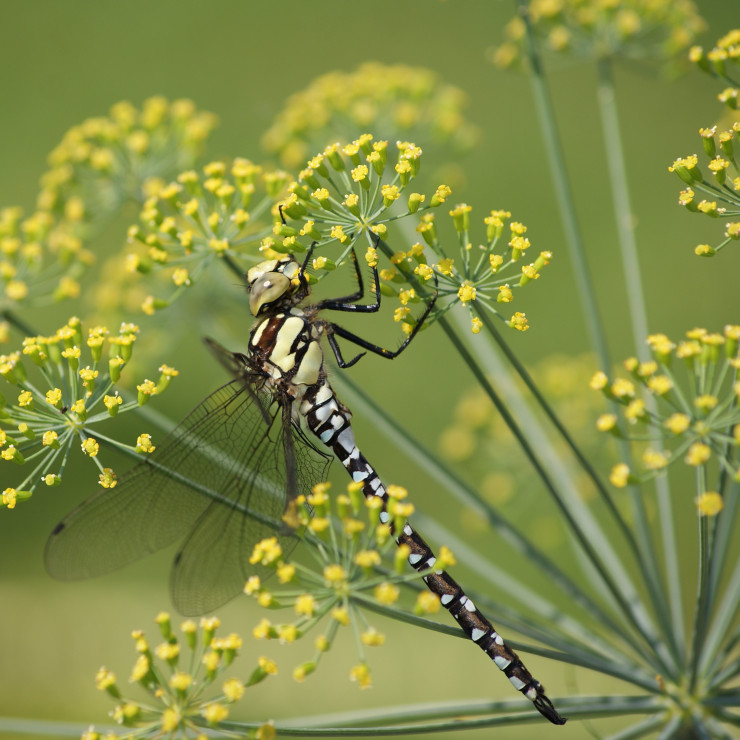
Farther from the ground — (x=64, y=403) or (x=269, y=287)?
(x=269, y=287)

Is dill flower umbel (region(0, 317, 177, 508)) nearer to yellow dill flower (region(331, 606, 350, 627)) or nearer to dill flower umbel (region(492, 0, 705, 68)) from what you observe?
yellow dill flower (region(331, 606, 350, 627))

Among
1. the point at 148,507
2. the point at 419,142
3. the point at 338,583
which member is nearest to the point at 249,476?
the point at 148,507

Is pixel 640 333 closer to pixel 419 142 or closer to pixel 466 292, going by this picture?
pixel 466 292

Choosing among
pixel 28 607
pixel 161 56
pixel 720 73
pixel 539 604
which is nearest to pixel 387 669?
pixel 539 604

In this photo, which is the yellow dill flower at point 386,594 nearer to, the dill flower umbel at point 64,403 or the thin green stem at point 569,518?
the thin green stem at point 569,518

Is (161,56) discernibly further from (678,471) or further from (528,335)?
(678,471)

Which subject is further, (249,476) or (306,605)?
(249,476)

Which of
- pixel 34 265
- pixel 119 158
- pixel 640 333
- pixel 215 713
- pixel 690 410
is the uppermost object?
pixel 119 158
